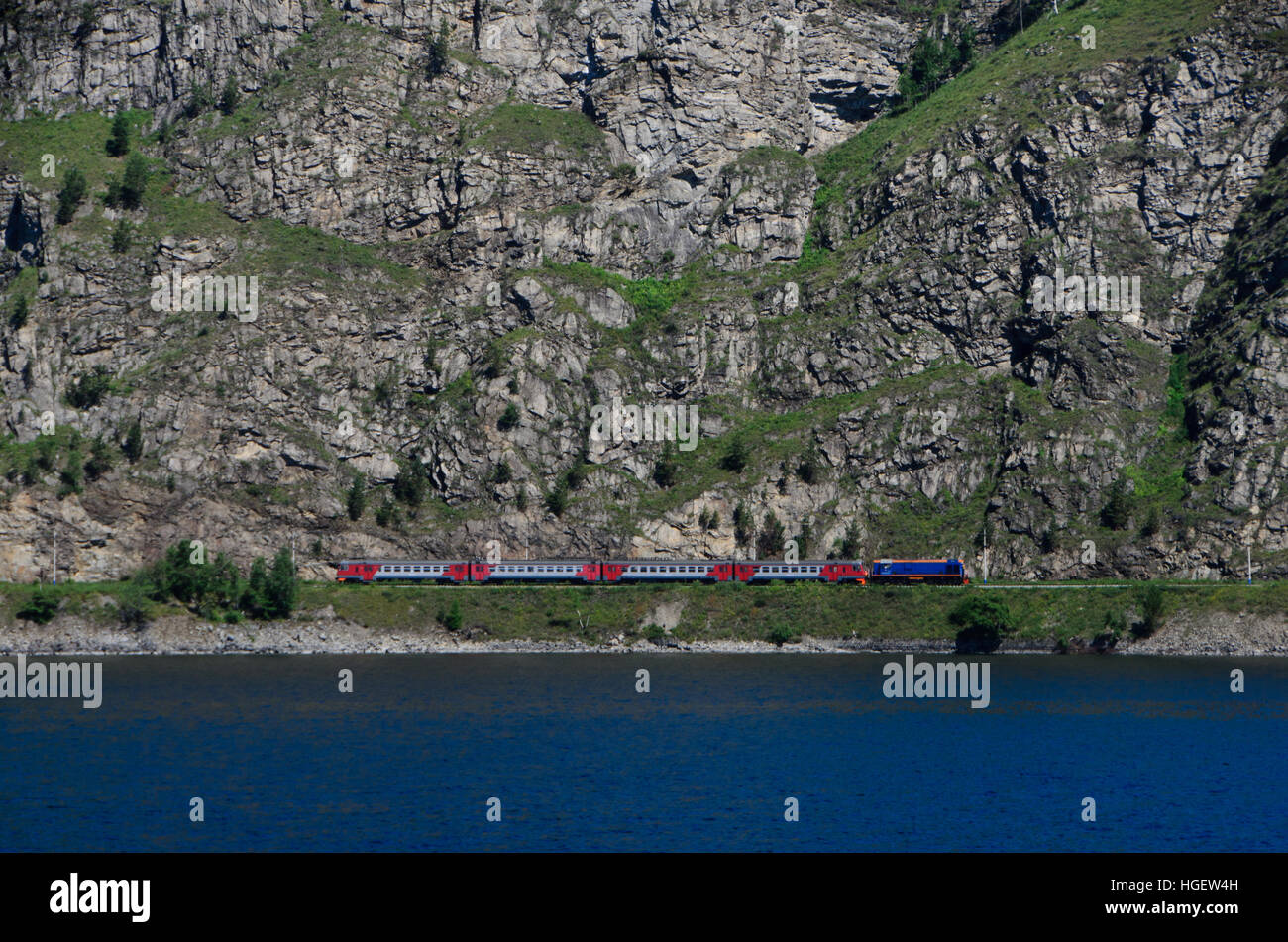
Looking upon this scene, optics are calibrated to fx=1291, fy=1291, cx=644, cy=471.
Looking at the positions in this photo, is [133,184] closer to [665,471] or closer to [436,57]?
[436,57]

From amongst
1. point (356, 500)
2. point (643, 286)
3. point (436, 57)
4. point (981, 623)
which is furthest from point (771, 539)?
point (436, 57)

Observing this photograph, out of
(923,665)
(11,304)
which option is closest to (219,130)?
(11,304)

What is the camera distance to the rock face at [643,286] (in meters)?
130

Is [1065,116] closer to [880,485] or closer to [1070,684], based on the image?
[880,485]

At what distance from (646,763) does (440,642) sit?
55.3m

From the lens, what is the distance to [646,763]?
66562 millimetres

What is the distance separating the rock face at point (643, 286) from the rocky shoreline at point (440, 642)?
11.2m

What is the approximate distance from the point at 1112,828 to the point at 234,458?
336 ft

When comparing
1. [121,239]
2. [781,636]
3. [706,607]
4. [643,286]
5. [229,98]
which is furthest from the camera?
[229,98]

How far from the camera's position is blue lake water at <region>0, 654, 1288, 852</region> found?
2048 inches

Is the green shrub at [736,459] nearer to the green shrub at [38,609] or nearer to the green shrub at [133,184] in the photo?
the green shrub at [38,609]

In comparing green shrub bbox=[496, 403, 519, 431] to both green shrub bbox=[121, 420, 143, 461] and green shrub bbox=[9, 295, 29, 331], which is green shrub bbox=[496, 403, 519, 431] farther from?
green shrub bbox=[9, 295, 29, 331]

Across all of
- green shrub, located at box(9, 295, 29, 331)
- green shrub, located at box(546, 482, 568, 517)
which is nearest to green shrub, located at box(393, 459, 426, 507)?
green shrub, located at box(546, 482, 568, 517)

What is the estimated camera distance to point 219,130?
163 meters
